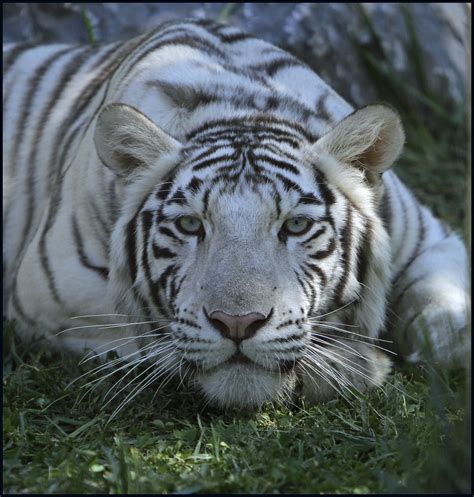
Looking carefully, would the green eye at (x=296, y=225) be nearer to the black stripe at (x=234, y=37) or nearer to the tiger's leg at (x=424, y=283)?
the tiger's leg at (x=424, y=283)

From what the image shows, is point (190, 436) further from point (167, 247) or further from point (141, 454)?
point (167, 247)

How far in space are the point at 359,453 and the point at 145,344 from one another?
0.88 metres

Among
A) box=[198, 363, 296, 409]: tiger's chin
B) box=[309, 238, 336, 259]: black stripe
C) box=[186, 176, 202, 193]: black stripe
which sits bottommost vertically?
box=[198, 363, 296, 409]: tiger's chin

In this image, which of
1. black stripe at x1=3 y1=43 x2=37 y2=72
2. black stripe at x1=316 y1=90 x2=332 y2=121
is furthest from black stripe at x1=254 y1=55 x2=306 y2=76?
black stripe at x1=3 y1=43 x2=37 y2=72

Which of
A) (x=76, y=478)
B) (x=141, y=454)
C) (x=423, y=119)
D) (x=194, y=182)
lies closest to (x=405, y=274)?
(x=194, y=182)

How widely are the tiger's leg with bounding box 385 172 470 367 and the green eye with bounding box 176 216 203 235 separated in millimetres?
787

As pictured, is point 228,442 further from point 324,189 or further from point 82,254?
point 82,254

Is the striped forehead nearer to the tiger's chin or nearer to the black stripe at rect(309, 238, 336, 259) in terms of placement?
the black stripe at rect(309, 238, 336, 259)

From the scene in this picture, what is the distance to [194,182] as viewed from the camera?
2.95 m

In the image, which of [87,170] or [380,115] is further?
[87,170]

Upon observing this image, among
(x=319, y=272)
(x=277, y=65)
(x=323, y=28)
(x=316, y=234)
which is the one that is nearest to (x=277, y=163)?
(x=316, y=234)

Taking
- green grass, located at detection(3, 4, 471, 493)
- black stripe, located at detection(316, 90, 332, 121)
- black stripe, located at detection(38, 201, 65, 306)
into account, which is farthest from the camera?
black stripe, located at detection(38, 201, 65, 306)

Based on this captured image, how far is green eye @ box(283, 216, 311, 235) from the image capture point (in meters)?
2.86

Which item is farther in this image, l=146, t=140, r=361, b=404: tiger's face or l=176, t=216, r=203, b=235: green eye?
l=176, t=216, r=203, b=235: green eye
